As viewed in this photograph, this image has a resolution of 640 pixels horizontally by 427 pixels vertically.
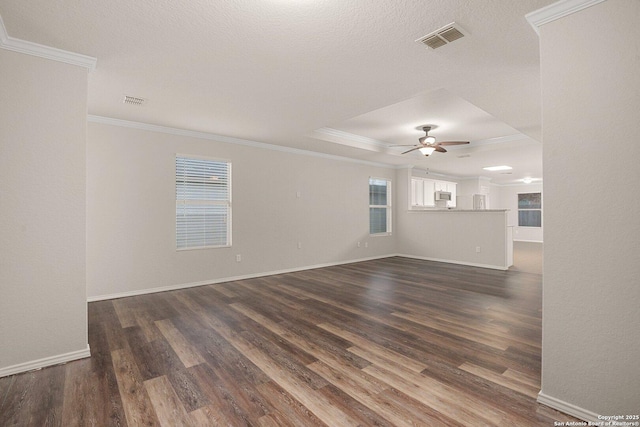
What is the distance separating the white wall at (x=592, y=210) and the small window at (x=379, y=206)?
5.99m

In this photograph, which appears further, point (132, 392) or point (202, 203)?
point (202, 203)

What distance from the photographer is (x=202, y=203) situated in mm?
5055

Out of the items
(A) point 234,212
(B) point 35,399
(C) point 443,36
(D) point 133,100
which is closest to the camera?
(B) point 35,399

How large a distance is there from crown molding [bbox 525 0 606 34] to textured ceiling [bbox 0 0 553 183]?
0.05 metres

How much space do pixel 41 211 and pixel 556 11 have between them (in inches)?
155

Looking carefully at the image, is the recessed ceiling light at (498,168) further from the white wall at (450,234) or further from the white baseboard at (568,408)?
the white baseboard at (568,408)

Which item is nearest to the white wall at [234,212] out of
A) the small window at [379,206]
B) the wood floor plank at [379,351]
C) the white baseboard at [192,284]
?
the white baseboard at [192,284]

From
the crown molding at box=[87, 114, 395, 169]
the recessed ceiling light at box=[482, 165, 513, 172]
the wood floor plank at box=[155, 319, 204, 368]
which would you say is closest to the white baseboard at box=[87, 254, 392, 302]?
the wood floor plank at box=[155, 319, 204, 368]

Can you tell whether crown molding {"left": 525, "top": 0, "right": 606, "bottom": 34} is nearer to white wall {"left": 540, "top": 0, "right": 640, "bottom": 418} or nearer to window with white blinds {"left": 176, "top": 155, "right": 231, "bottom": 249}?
Result: white wall {"left": 540, "top": 0, "right": 640, "bottom": 418}

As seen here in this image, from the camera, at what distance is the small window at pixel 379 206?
7.92 metres

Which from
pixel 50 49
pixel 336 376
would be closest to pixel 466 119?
pixel 336 376

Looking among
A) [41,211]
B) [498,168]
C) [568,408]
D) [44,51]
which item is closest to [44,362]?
[41,211]

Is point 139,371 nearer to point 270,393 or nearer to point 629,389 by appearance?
point 270,393

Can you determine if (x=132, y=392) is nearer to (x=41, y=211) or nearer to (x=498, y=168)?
(x=41, y=211)
